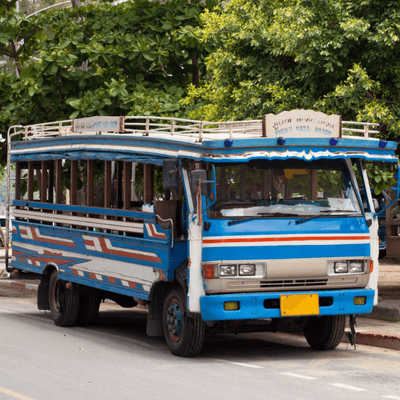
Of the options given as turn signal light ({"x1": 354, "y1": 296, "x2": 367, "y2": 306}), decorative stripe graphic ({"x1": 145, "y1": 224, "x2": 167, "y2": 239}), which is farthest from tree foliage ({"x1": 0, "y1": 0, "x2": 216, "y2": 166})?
turn signal light ({"x1": 354, "y1": 296, "x2": 367, "y2": 306})

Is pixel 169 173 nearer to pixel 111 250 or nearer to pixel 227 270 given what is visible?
pixel 227 270

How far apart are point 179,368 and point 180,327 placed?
2.26 ft

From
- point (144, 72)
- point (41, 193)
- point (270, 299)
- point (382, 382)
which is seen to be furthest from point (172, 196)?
point (144, 72)

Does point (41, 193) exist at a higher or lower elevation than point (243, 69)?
lower

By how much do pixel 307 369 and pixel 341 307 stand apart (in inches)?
35.4

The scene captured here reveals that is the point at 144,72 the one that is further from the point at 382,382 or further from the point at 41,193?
the point at 382,382

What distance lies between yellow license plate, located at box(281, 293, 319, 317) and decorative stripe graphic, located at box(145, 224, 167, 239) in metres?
1.67

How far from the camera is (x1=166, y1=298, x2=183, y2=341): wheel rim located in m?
10.5

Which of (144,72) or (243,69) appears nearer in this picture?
(243,69)

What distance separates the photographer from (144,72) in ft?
69.5

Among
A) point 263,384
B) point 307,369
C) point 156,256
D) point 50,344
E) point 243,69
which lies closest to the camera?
point 263,384

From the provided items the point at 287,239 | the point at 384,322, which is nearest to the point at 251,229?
the point at 287,239

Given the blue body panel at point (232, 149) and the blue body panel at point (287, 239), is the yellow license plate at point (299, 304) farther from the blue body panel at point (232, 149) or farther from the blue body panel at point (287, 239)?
the blue body panel at point (232, 149)

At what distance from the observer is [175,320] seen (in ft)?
34.8
